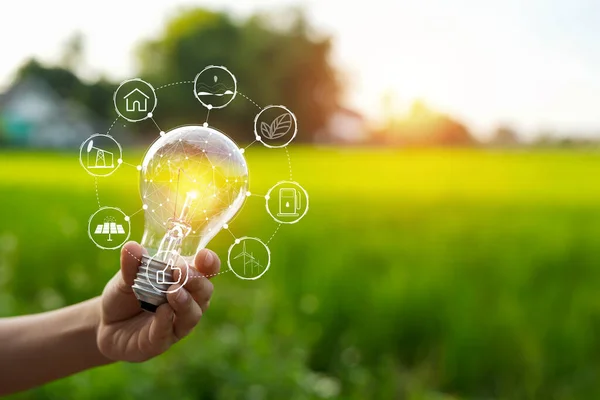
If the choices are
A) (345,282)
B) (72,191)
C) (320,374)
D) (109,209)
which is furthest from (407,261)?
(72,191)

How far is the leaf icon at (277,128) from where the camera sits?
→ 2.46 ft

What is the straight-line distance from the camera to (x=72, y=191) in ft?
15.6

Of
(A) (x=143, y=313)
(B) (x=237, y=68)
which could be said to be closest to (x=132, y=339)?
(A) (x=143, y=313)

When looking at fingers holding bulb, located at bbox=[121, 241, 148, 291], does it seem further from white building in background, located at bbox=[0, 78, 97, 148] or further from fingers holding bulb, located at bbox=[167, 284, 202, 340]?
white building in background, located at bbox=[0, 78, 97, 148]

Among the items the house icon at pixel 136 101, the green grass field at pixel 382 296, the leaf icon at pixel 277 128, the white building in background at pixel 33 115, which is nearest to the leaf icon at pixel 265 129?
the leaf icon at pixel 277 128

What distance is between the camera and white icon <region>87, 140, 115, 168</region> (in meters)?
0.75

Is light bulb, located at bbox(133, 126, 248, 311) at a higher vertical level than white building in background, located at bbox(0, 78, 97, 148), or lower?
lower

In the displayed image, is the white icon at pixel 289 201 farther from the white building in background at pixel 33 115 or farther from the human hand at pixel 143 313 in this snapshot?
the white building in background at pixel 33 115

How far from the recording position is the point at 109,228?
2.55 feet

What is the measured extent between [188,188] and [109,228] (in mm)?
89

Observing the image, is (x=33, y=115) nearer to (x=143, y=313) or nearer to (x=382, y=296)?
(x=382, y=296)

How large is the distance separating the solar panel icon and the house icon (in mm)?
115

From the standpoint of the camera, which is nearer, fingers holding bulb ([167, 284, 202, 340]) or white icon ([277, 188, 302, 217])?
fingers holding bulb ([167, 284, 202, 340])

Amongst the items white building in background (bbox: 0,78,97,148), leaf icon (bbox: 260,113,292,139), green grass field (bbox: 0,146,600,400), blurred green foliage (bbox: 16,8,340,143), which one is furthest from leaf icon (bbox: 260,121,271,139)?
white building in background (bbox: 0,78,97,148)
